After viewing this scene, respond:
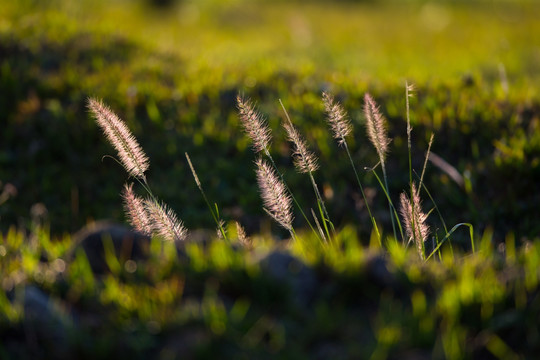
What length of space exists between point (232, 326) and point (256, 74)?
454 cm

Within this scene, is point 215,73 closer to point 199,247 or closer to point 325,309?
point 199,247

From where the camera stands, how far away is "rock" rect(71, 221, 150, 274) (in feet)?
8.43

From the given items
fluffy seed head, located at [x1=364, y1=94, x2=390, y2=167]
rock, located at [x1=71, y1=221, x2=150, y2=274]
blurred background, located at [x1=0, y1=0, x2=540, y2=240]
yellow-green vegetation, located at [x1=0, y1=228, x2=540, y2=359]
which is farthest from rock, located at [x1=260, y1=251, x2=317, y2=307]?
blurred background, located at [x1=0, y1=0, x2=540, y2=240]

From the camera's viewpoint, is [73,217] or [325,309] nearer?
[325,309]

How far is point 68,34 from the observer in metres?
7.20

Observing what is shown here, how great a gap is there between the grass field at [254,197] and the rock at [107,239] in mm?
19

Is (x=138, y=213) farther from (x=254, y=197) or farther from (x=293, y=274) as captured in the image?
(x=254, y=197)

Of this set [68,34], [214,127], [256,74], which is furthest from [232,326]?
[68,34]

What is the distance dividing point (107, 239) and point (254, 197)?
6.95 ft

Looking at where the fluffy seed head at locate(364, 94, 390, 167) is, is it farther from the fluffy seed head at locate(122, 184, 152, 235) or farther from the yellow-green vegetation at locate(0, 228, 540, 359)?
the fluffy seed head at locate(122, 184, 152, 235)

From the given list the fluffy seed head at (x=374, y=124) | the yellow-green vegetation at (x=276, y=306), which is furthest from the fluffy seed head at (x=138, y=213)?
the fluffy seed head at (x=374, y=124)

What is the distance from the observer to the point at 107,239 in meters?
2.59

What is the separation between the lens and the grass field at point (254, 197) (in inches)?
79.3

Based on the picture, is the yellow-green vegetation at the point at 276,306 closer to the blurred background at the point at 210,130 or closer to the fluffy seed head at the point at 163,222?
the fluffy seed head at the point at 163,222
